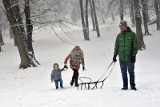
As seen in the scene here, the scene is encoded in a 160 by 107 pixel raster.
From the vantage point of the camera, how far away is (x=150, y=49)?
25266 mm

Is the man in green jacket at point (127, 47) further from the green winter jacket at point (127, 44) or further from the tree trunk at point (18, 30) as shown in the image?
the tree trunk at point (18, 30)

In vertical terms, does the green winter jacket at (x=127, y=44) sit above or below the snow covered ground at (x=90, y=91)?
above

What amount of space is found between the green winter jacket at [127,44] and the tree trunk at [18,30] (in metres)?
10.4

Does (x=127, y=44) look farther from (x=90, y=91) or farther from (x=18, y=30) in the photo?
(x=18, y=30)

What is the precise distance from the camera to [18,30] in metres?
20.3

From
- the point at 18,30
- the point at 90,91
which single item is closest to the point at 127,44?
the point at 90,91

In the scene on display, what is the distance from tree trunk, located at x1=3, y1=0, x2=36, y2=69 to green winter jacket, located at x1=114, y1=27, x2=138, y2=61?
10.4m

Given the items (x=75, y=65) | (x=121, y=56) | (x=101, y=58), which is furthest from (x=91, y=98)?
(x=101, y=58)

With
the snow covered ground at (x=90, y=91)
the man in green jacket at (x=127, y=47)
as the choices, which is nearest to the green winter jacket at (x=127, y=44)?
the man in green jacket at (x=127, y=47)

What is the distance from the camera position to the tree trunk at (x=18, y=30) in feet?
63.9

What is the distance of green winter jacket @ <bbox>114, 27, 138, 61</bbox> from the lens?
9727 millimetres

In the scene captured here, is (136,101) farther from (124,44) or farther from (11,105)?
(11,105)

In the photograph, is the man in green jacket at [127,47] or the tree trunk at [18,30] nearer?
the man in green jacket at [127,47]

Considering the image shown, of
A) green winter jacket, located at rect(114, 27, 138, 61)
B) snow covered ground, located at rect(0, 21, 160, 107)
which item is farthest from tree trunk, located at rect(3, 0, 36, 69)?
green winter jacket, located at rect(114, 27, 138, 61)
